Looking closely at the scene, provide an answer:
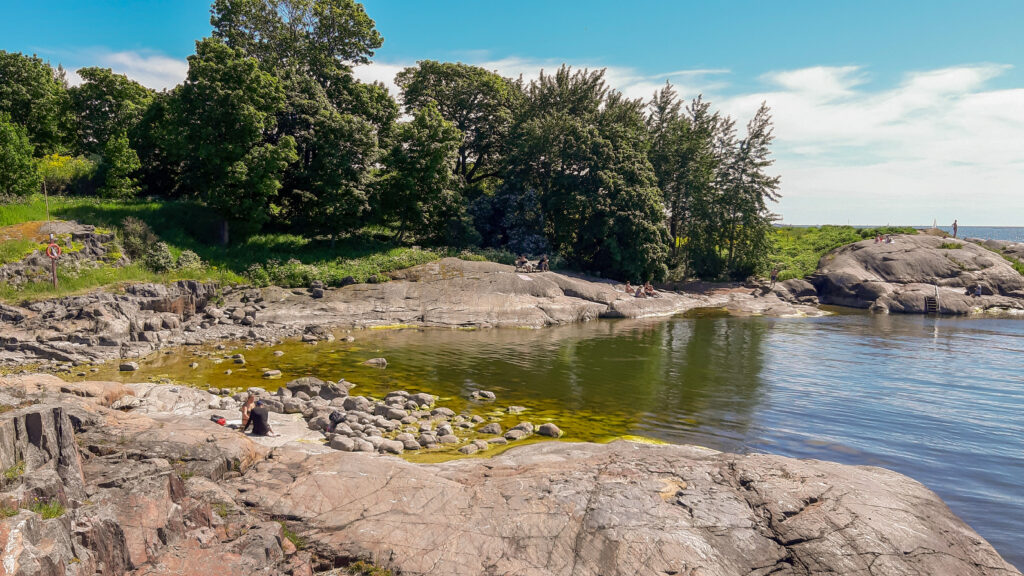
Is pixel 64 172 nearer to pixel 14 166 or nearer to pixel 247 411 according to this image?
pixel 14 166

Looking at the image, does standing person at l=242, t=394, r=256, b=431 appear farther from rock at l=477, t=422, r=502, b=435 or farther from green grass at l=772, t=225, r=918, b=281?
green grass at l=772, t=225, r=918, b=281

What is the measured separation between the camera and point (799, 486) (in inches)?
425

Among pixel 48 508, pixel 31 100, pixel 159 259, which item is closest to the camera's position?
pixel 48 508

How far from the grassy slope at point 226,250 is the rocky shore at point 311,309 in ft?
5.78

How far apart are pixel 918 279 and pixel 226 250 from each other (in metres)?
61.2

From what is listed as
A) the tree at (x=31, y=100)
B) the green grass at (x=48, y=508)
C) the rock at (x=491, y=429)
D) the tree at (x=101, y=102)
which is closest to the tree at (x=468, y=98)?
the tree at (x=101, y=102)

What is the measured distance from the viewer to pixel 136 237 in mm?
36344

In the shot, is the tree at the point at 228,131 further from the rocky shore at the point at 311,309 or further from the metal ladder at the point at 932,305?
the metal ladder at the point at 932,305

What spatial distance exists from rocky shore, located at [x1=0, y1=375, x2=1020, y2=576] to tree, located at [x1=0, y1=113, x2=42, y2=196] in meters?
34.7

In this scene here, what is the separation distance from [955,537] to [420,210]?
135 ft

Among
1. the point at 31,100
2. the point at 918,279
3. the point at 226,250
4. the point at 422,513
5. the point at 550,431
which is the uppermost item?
the point at 31,100

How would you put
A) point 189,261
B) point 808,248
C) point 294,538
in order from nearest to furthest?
point 294,538 < point 189,261 < point 808,248

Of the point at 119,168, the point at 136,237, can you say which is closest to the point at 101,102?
the point at 119,168

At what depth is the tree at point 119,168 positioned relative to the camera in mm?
43219
